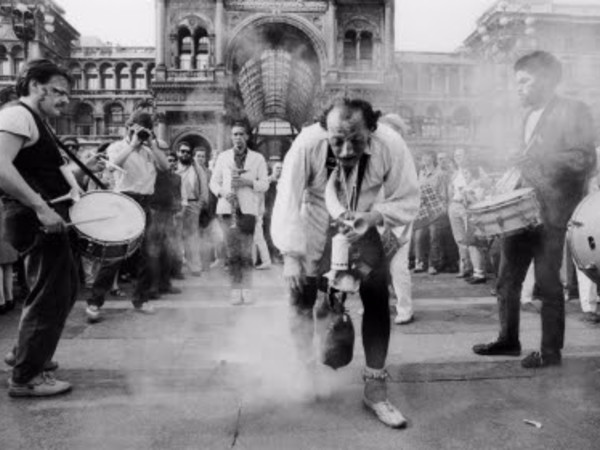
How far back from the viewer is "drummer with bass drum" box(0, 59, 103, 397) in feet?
9.77

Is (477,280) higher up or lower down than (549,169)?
lower down

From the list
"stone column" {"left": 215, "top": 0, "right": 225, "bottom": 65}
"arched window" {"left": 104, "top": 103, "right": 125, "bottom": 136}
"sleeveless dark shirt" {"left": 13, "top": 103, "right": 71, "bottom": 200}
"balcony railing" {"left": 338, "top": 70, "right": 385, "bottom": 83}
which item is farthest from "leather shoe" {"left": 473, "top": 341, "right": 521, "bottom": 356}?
"arched window" {"left": 104, "top": 103, "right": 125, "bottom": 136}

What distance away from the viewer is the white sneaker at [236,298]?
5871mm

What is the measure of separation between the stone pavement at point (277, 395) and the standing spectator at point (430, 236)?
336 centimetres

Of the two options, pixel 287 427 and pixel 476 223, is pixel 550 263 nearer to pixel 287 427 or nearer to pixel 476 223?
pixel 476 223

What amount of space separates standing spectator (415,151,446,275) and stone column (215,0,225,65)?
2720 centimetres

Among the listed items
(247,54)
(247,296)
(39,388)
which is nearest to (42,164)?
(39,388)

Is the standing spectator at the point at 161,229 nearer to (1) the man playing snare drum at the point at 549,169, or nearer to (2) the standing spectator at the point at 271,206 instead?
(2) the standing spectator at the point at 271,206

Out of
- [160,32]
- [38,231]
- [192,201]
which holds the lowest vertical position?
[38,231]

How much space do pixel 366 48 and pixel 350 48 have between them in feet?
3.50

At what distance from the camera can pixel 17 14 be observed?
39.6 ft

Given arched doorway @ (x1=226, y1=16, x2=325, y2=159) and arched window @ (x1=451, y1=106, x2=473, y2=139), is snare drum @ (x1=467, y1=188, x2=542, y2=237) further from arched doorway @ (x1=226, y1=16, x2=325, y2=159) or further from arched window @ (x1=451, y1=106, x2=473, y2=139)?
arched window @ (x1=451, y1=106, x2=473, y2=139)

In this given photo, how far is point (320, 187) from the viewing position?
275cm

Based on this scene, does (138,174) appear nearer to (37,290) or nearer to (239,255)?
(239,255)
